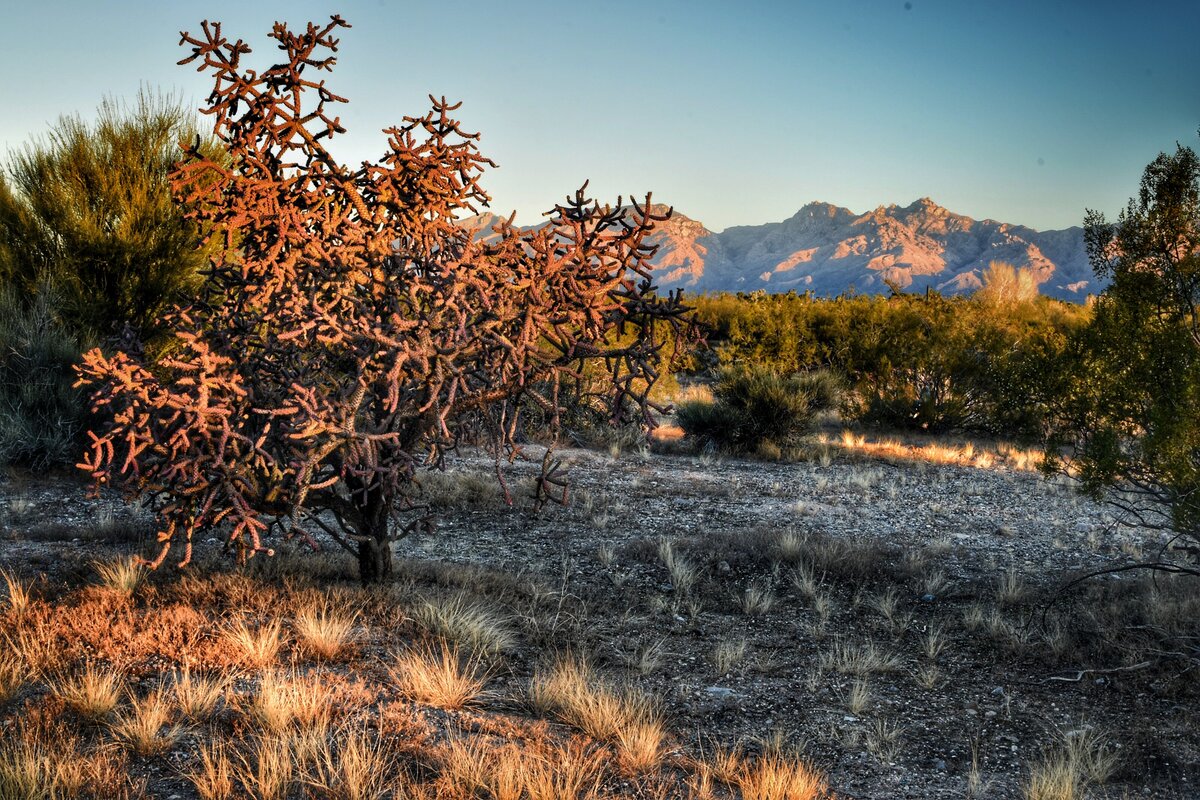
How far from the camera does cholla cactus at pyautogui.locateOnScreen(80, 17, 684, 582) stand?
4.36 meters

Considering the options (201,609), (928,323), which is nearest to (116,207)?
(201,609)

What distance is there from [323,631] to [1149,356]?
19.4ft

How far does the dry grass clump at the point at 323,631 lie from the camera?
4.84 meters

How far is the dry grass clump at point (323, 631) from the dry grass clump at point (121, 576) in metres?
1.27

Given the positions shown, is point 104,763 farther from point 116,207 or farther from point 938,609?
point 116,207

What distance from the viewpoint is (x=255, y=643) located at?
480 centimetres

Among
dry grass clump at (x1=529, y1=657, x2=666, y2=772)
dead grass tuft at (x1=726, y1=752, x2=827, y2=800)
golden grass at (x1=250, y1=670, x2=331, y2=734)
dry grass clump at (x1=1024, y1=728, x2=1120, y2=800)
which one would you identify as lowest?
dry grass clump at (x1=1024, y1=728, x2=1120, y2=800)

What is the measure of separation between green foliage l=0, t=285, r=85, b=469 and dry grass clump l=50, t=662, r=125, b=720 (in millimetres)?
7802

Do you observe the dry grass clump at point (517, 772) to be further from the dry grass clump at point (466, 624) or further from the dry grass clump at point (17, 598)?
the dry grass clump at point (17, 598)

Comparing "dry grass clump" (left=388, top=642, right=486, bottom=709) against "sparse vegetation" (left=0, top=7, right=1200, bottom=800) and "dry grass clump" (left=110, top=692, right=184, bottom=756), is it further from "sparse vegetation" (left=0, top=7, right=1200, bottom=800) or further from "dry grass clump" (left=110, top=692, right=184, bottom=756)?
"dry grass clump" (left=110, top=692, right=184, bottom=756)

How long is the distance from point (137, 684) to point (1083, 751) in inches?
185

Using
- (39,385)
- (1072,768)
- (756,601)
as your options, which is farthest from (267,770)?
(39,385)

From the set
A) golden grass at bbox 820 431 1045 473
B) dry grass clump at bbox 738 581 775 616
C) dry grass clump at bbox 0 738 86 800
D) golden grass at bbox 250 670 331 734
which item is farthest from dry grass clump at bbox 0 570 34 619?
golden grass at bbox 820 431 1045 473

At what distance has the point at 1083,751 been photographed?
14.3ft
